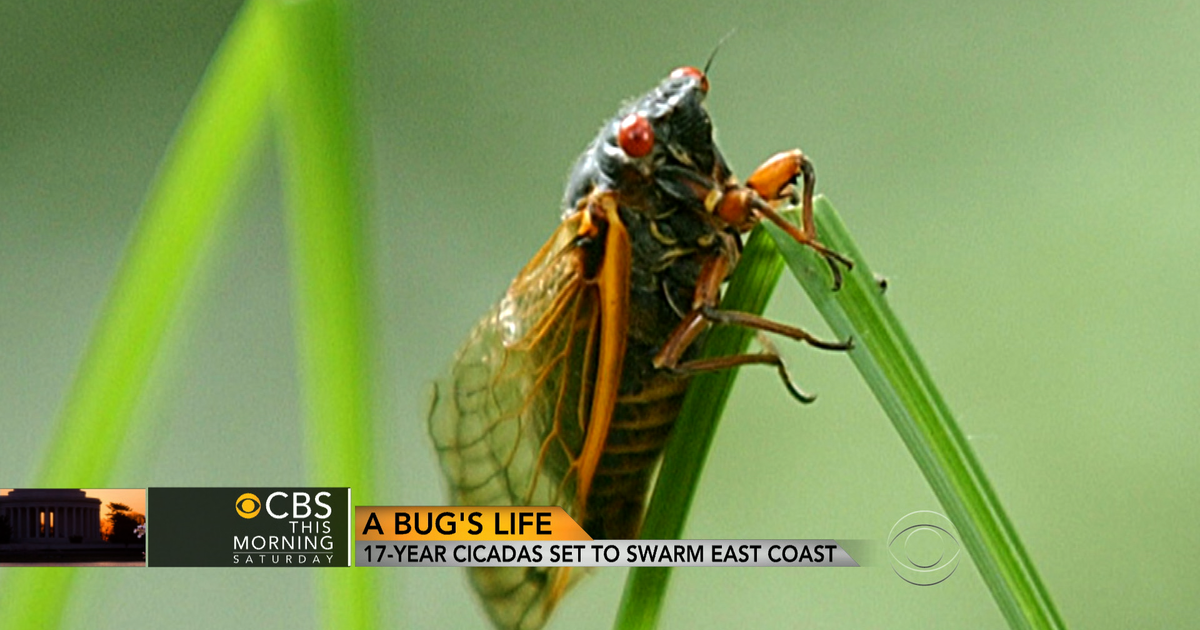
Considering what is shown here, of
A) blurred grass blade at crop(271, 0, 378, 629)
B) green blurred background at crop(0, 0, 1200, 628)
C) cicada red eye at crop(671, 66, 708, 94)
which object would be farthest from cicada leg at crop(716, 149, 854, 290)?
green blurred background at crop(0, 0, 1200, 628)

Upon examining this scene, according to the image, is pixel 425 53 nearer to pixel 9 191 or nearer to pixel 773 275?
pixel 9 191

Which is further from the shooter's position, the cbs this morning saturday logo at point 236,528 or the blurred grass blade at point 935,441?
the cbs this morning saturday logo at point 236,528

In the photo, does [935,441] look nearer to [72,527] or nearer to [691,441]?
[691,441]

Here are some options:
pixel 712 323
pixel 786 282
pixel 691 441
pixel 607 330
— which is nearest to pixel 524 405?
pixel 607 330

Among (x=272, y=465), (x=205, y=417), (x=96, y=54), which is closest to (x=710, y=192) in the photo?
(x=272, y=465)

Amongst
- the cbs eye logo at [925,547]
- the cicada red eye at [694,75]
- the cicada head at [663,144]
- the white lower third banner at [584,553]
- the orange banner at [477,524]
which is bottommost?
the cbs eye logo at [925,547]

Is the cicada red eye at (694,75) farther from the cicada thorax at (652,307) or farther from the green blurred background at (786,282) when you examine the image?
the green blurred background at (786,282)

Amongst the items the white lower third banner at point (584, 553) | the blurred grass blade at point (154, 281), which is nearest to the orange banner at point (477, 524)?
the white lower third banner at point (584, 553)
